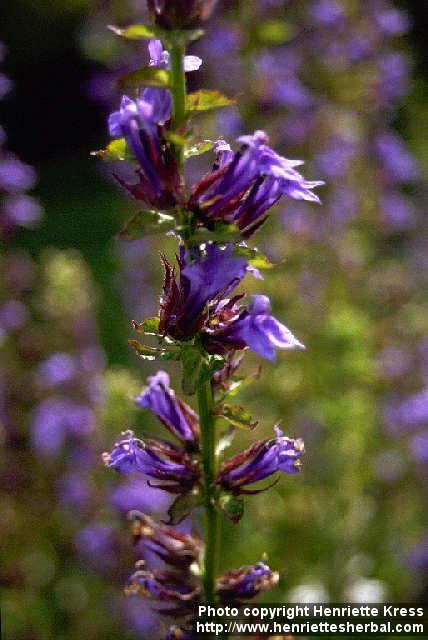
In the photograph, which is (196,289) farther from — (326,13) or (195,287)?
(326,13)

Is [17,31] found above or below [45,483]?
above

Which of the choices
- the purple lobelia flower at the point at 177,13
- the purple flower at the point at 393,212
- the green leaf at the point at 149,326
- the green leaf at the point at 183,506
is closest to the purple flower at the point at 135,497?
the green leaf at the point at 183,506

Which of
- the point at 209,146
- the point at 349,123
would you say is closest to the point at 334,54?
the point at 349,123

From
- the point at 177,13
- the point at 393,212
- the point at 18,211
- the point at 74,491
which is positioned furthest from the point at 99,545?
the point at 393,212

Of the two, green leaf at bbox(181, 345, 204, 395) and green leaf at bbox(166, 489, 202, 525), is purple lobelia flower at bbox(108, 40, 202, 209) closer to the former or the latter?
green leaf at bbox(181, 345, 204, 395)

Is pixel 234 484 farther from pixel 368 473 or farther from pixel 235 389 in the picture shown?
pixel 368 473

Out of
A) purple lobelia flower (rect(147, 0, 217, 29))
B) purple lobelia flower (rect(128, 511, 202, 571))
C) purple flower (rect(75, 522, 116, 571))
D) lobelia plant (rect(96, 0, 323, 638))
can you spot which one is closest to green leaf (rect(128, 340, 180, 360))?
lobelia plant (rect(96, 0, 323, 638))
